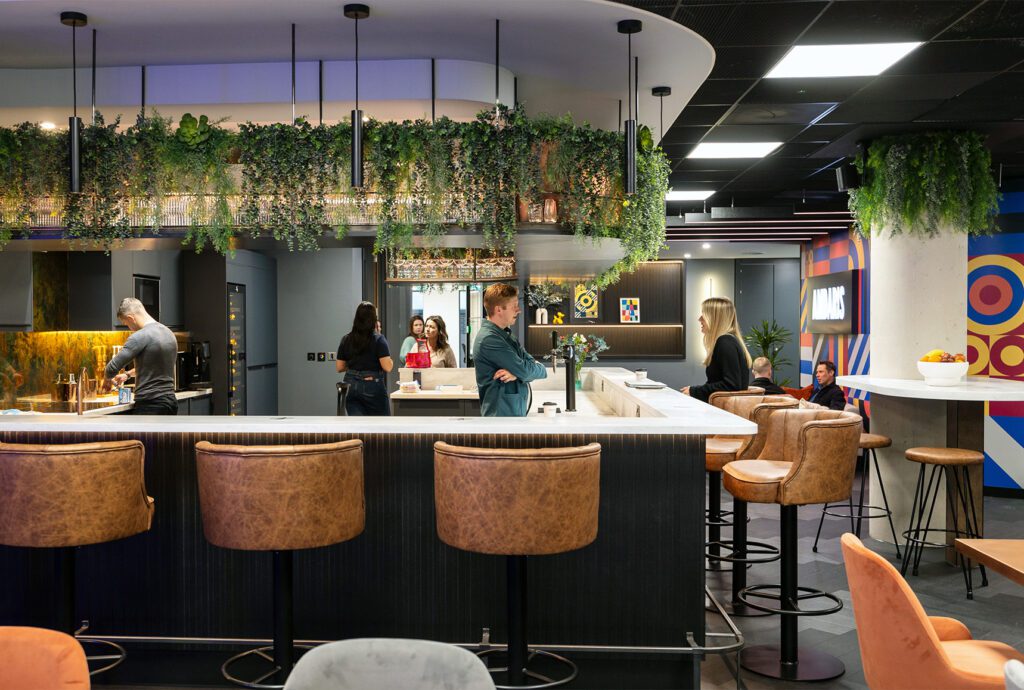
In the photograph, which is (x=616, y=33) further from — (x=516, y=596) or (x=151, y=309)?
(x=151, y=309)

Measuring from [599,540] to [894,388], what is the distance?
3.11 m

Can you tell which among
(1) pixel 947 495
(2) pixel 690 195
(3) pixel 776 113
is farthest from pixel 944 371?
(2) pixel 690 195

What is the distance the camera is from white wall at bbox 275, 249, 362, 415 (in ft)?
37.9

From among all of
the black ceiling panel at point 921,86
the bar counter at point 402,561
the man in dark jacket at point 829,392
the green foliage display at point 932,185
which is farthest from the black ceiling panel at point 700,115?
the man in dark jacket at point 829,392

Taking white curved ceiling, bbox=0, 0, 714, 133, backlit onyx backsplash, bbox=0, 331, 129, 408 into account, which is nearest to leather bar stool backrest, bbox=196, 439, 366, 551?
white curved ceiling, bbox=0, 0, 714, 133

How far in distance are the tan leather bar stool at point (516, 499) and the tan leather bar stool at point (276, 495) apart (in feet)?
1.39

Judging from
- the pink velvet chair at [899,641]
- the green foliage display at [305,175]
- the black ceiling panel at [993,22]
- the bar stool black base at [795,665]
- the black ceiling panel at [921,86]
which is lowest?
the bar stool black base at [795,665]

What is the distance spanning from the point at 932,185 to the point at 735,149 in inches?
65.3

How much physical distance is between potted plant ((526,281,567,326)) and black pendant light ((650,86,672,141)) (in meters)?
5.02

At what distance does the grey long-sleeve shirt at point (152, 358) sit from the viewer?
19.8 ft

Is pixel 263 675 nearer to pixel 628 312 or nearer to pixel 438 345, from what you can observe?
pixel 438 345

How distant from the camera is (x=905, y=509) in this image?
6.56m

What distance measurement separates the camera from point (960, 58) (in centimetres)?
504

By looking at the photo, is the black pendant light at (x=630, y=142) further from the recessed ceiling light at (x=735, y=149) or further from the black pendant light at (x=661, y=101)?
the recessed ceiling light at (x=735, y=149)
